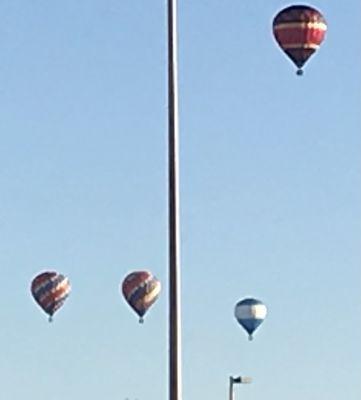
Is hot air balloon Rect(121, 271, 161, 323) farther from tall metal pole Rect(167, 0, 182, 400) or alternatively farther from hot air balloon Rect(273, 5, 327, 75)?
tall metal pole Rect(167, 0, 182, 400)

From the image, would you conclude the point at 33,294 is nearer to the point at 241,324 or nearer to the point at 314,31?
the point at 241,324

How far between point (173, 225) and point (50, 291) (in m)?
58.4

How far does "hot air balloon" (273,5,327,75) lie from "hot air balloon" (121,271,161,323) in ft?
69.0

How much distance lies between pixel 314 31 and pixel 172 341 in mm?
36242

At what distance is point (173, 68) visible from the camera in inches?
2039

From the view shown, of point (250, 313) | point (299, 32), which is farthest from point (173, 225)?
point (250, 313)

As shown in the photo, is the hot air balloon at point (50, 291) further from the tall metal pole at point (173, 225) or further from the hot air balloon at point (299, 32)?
the tall metal pole at point (173, 225)

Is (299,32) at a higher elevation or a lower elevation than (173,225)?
higher

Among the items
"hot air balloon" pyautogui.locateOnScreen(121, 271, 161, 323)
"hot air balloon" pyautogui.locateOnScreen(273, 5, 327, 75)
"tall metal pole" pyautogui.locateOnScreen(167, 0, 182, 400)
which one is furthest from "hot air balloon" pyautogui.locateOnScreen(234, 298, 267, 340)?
"tall metal pole" pyautogui.locateOnScreen(167, 0, 182, 400)

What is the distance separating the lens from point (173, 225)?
165ft

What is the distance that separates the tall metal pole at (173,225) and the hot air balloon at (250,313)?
50.2 metres

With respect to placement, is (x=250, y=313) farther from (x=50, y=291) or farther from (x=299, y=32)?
(x=299, y=32)

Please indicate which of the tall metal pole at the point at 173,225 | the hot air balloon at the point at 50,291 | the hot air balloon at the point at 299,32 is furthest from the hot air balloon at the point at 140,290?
the tall metal pole at the point at 173,225

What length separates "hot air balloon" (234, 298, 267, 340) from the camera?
103 meters
